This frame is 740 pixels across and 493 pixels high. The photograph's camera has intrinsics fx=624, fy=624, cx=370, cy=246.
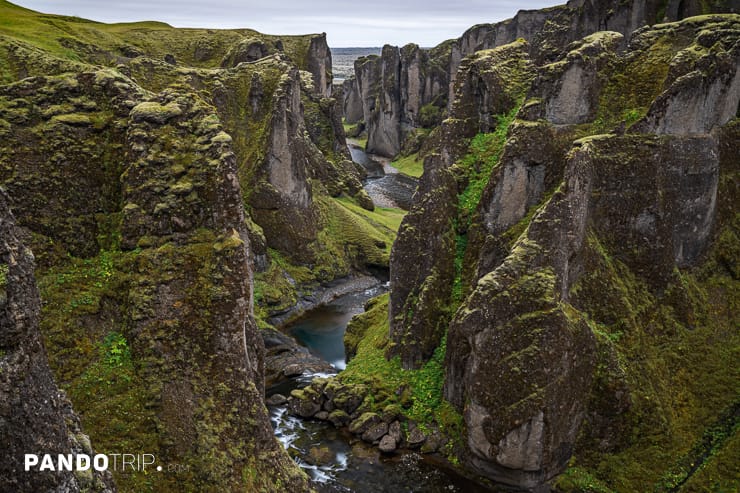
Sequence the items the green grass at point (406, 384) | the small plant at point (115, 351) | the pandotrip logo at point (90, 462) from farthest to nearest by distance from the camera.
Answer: the green grass at point (406, 384) < the small plant at point (115, 351) < the pandotrip logo at point (90, 462)

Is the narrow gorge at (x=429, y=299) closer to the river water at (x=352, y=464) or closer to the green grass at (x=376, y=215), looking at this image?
the river water at (x=352, y=464)

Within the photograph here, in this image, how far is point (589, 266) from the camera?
2819 cm

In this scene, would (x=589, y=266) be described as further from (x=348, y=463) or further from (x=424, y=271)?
(x=348, y=463)

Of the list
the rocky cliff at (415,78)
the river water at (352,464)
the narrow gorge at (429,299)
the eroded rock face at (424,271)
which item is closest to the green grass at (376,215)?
the narrow gorge at (429,299)

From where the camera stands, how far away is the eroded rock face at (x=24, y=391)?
1135 centimetres

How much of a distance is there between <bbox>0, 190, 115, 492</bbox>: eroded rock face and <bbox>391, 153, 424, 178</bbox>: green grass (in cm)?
9270

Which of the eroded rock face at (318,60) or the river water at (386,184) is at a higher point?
the eroded rock face at (318,60)

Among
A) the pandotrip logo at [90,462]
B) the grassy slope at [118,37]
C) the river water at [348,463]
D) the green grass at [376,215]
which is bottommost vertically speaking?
the river water at [348,463]

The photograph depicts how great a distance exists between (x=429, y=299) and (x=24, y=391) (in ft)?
76.9

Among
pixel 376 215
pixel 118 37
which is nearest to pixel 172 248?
pixel 376 215

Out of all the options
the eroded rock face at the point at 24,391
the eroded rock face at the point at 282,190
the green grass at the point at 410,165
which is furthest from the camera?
the green grass at the point at 410,165

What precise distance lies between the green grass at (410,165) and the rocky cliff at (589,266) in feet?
230

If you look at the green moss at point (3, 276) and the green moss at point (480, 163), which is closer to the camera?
the green moss at point (3, 276)

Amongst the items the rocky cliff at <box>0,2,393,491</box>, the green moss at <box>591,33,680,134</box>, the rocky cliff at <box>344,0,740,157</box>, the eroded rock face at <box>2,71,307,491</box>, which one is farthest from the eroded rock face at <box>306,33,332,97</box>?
the eroded rock face at <box>2,71,307,491</box>
